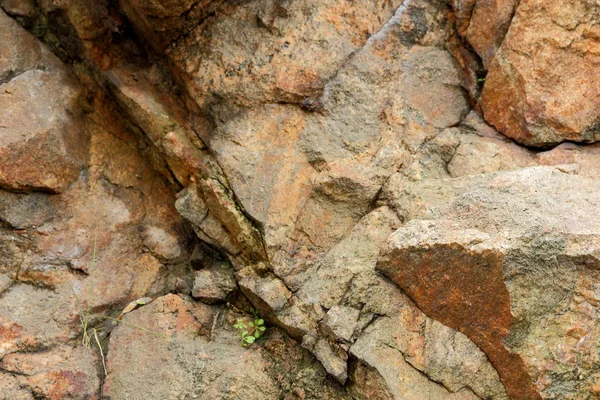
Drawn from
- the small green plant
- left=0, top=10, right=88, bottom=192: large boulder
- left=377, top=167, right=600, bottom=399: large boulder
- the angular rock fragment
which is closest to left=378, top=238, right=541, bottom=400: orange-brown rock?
left=377, top=167, right=600, bottom=399: large boulder

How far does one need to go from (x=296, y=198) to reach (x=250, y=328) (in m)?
0.65

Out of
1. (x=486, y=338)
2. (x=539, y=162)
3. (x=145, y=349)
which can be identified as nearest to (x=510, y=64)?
(x=539, y=162)

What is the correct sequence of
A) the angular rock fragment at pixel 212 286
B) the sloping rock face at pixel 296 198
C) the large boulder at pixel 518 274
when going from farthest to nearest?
the angular rock fragment at pixel 212 286 < the sloping rock face at pixel 296 198 < the large boulder at pixel 518 274

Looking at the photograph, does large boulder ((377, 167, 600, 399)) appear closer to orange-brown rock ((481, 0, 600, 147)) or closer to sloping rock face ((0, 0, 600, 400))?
sloping rock face ((0, 0, 600, 400))

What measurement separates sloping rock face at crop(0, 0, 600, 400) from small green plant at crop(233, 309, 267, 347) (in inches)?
0.9

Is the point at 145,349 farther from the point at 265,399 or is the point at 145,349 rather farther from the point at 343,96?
the point at 343,96

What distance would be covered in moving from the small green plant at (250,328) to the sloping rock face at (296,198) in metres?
0.02

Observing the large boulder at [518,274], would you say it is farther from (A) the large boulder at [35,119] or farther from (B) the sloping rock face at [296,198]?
(A) the large boulder at [35,119]

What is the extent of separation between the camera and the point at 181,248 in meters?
3.37

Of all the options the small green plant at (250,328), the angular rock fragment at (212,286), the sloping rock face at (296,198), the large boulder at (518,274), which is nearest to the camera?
the large boulder at (518,274)

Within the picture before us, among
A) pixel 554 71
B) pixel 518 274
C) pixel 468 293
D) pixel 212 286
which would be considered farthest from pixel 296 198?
pixel 554 71

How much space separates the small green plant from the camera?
2.99m

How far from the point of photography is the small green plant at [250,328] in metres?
2.99

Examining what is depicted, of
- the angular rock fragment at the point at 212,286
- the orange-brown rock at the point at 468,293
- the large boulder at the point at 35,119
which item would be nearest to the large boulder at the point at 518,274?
the orange-brown rock at the point at 468,293
